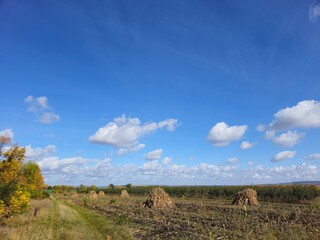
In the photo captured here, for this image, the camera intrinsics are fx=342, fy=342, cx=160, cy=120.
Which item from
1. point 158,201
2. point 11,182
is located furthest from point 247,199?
point 11,182

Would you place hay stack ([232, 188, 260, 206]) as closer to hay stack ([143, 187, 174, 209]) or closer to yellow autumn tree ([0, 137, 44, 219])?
hay stack ([143, 187, 174, 209])

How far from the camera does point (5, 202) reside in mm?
18547

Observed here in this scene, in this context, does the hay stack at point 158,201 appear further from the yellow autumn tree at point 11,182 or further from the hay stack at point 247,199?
the yellow autumn tree at point 11,182

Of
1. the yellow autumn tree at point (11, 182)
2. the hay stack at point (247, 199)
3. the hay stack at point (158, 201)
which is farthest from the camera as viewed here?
the hay stack at point (247, 199)

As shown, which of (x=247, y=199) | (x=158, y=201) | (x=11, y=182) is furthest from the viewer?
(x=247, y=199)

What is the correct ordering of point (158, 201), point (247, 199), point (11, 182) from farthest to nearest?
point (247, 199)
point (158, 201)
point (11, 182)

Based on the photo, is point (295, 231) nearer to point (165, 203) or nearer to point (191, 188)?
point (165, 203)

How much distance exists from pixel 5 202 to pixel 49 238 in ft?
16.0

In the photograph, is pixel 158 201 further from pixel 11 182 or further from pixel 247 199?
pixel 11 182

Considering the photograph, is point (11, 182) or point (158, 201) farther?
point (158, 201)

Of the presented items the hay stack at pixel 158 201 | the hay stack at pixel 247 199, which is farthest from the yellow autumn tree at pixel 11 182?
the hay stack at pixel 247 199

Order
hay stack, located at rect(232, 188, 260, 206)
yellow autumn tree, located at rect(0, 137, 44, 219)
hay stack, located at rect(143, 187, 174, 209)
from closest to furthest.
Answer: yellow autumn tree, located at rect(0, 137, 44, 219) < hay stack, located at rect(143, 187, 174, 209) < hay stack, located at rect(232, 188, 260, 206)

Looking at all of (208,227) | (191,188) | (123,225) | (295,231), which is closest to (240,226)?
(208,227)

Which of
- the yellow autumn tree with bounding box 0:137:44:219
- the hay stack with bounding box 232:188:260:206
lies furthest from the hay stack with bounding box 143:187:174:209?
the yellow autumn tree with bounding box 0:137:44:219
